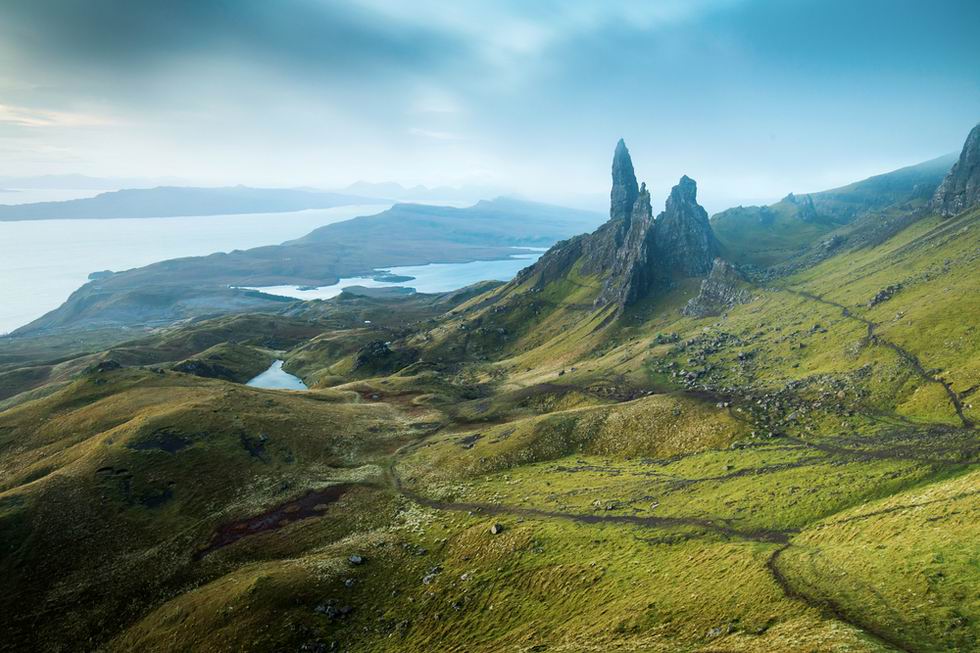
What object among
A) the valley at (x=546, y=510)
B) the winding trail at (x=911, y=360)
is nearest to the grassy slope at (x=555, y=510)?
the valley at (x=546, y=510)

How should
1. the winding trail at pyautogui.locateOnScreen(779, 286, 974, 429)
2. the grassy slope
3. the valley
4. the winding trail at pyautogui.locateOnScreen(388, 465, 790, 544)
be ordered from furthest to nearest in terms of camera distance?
the winding trail at pyautogui.locateOnScreen(779, 286, 974, 429), the winding trail at pyautogui.locateOnScreen(388, 465, 790, 544), the valley, the grassy slope

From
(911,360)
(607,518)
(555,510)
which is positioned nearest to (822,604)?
(607,518)

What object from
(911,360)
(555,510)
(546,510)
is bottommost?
(546,510)

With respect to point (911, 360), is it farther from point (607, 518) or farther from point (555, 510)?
point (555, 510)

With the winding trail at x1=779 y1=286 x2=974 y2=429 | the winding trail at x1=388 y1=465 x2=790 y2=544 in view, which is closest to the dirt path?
the winding trail at x1=388 y1=465 x2=790 y2=544

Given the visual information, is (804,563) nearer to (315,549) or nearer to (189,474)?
(315,549)

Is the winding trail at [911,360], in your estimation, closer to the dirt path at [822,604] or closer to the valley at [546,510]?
the valley at [546,510]

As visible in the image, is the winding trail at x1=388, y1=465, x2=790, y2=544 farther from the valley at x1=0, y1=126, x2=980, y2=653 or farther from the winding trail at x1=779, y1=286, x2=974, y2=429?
the winding trail at x1=779, y1=286, x2=974, y2=429

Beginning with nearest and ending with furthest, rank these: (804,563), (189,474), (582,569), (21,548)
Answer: (804,563)
(582,569)
(21,548)
(189,474)

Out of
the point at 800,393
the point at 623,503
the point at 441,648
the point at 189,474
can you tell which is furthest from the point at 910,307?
the point at 189,474

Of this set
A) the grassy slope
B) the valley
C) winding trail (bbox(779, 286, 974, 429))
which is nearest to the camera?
the grassy slope

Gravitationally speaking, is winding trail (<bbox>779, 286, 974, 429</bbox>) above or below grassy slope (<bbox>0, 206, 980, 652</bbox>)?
→ above
